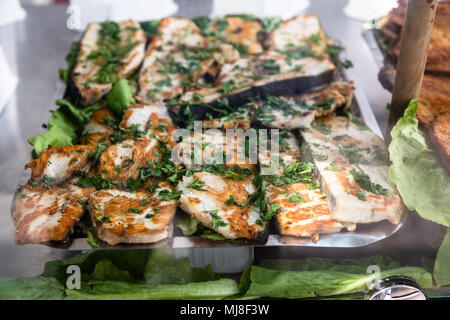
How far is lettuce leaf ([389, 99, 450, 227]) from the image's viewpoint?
5.45ft

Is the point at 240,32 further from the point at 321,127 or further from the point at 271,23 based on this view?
the point at 321,127

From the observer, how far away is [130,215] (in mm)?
1695

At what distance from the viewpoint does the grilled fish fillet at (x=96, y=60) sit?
7.80 feet

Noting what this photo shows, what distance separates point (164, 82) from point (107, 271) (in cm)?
110

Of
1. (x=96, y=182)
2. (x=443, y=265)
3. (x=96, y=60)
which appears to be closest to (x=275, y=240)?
(x=443, y=265)

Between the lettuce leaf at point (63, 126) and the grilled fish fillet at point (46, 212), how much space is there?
0.79ft

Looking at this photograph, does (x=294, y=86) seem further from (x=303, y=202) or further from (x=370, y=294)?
(x=370, y=294)

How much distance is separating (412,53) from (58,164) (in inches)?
54.6

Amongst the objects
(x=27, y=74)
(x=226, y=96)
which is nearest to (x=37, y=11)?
(x=27, y=74)

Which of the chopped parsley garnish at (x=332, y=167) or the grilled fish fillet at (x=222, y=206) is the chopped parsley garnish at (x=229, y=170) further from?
the chopped parsley garnish at (x=332, y=167)

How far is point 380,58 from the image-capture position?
2680 mm

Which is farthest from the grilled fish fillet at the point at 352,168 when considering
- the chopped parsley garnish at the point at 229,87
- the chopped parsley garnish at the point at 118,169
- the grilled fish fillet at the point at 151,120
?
the chopped parsley garnish at the point at 118,169

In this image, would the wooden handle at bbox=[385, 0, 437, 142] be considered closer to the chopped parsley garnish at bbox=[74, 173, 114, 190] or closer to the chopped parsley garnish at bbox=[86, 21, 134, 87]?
the chopped parsley garnish at bbox=[74, 173, 114, 190]

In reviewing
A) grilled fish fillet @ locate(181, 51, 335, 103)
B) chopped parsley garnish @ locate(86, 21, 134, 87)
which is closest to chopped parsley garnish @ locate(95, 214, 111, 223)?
grilled fish fillet @ locate(181, 51, 335, 103)
